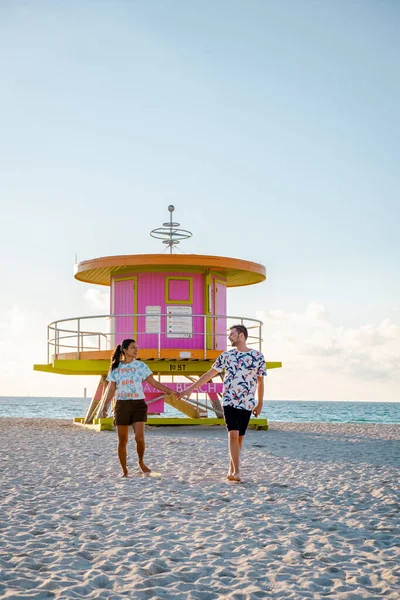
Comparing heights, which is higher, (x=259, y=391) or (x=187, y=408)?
(x=259, y=391)

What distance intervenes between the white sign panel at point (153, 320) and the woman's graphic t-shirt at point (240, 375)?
9.81 m

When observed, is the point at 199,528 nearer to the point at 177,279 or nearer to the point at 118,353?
the point at 118,353

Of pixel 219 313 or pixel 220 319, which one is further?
pixel 219 313

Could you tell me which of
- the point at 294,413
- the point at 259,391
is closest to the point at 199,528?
the point at 259,391

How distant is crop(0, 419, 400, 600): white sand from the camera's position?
4.64 metres

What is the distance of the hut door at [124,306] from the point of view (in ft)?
61.5

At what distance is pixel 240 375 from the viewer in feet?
27.7

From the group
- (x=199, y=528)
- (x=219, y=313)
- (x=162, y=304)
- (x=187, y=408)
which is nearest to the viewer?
(x=199, y=528)

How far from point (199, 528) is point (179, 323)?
12231 mm

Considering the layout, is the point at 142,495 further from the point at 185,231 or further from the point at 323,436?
the point at 185,231

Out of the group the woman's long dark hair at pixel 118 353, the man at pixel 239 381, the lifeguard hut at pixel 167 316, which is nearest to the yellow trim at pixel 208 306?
the lifeguard hut at pixel 167 316

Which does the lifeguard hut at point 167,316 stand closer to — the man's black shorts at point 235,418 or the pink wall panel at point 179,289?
the pink wall panel at point 179,289

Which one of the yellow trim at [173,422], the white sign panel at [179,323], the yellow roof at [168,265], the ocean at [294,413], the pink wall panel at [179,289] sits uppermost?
the yellow roof at [168,265]

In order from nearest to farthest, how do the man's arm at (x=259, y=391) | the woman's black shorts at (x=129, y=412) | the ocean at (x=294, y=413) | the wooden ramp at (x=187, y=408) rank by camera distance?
the man's arm at (x=259, y=391)
the woman's black shorts at (x=129, y=412)
the wooden ramp at (x=187, y=408)
the ocean at (x=294, y=413)
